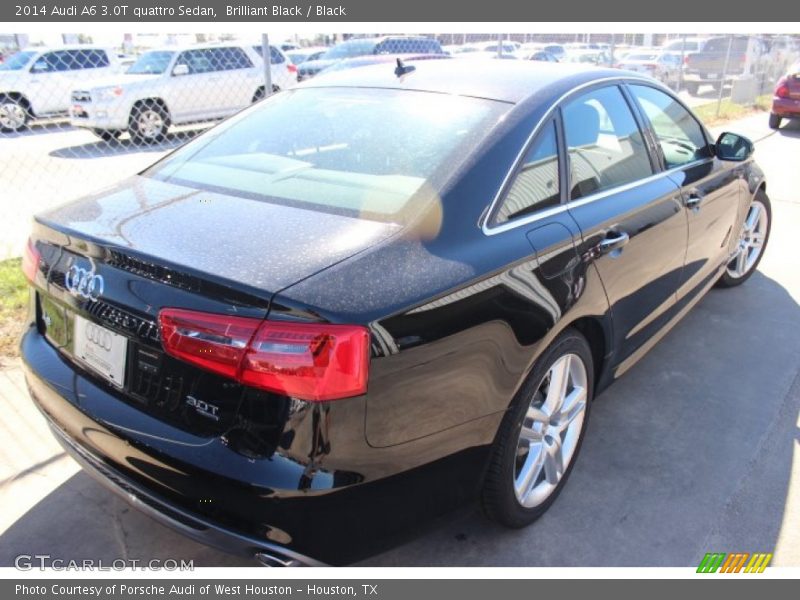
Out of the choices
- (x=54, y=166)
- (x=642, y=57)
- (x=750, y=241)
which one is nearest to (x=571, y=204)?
(x=750, y=241)

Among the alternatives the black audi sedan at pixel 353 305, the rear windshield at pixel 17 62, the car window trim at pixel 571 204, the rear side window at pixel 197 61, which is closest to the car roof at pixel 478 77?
the black audi sedan at pixel 353 305

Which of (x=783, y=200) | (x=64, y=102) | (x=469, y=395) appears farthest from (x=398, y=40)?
(x=469, y=395)

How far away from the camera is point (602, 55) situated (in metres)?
25.2

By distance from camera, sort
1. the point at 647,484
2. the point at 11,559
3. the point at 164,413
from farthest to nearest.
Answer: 1. the point at 647,484
2. the point at 11,559
3. the point at 164,413

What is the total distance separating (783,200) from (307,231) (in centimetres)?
757

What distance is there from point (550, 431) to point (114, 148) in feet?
37.2

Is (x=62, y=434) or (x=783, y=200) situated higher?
(x=62, y=434)

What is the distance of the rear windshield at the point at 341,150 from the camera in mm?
2332

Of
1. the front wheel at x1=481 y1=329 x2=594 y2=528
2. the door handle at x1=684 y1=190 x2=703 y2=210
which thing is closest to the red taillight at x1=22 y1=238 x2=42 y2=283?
the front wheel at x1=481 y1=329 x2=594 y2=528

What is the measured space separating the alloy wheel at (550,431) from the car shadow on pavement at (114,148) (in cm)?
959

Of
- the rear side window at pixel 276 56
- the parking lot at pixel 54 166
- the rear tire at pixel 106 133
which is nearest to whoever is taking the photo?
the parking lot at pixel 54 166

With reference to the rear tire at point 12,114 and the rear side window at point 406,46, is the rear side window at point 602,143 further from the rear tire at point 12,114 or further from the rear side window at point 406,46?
the rear tire at point 12,114

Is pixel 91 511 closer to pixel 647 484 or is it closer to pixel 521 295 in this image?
pixel 521 295

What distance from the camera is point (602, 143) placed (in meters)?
3.02
